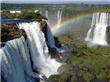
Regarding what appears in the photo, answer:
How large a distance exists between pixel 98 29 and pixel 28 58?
76.4ft

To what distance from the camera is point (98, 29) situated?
152 ft

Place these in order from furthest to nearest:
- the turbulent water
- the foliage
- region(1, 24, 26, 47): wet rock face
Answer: the foliage → region(1, 24, 26, 47): wet rock face → the turbulent water

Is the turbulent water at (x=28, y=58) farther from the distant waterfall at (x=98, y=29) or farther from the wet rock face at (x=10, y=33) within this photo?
the distant waterfall at (x=98, y=29)

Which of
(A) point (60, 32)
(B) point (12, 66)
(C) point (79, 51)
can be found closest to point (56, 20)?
(A) point (60, 32)

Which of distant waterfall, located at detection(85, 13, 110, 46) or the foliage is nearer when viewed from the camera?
the foliage

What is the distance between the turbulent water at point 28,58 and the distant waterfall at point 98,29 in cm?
1648

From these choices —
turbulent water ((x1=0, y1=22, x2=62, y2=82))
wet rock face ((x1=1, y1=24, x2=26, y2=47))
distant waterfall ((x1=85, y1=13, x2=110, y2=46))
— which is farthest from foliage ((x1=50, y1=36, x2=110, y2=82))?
distant waterfall ((x1=85, y1=13, x2=110, y2=46))

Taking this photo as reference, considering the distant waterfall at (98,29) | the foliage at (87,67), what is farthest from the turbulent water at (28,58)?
the distant waterfall at (98,29)

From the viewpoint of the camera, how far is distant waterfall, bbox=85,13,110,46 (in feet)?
148

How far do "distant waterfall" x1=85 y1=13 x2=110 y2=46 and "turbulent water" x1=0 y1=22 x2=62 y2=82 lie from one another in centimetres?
1648

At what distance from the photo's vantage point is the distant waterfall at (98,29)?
45.1 m

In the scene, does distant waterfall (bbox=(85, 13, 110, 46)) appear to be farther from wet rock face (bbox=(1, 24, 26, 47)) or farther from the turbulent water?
wet rock face (bbox=(1, 24, 26, 47))

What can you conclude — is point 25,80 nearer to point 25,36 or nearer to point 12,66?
point 12,66

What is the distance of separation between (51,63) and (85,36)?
66.1ft
